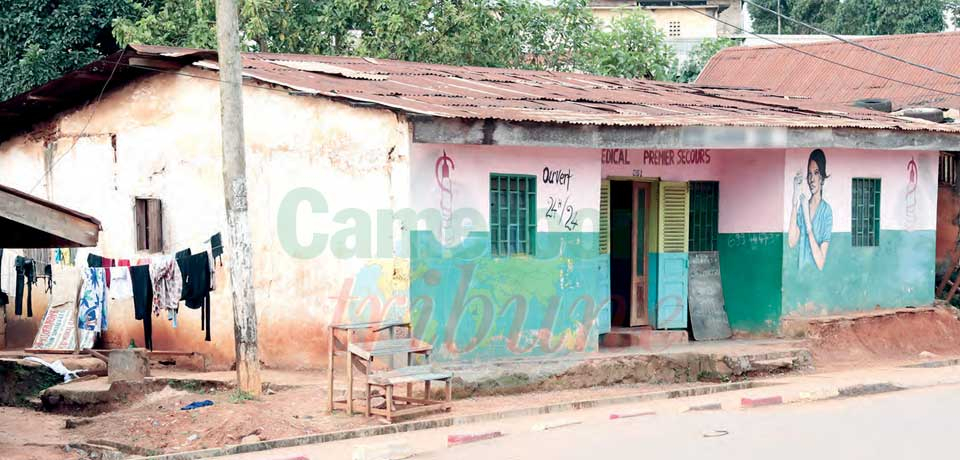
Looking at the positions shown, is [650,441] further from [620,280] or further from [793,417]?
[620,280]

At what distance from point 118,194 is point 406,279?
4.92 metres

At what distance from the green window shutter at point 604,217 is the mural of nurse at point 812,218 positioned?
2.62m

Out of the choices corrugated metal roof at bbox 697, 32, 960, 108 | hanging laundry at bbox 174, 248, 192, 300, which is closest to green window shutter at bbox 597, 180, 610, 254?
hanging laundry at bbox 174, 248, 192, 300

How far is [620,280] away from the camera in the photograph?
18.0m

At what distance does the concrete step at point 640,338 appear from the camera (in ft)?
55.7

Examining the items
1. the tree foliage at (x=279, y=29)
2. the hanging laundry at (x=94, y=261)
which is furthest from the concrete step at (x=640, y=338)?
the tree foliage at (x=279, y=29)

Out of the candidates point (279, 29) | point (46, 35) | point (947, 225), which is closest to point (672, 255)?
point (947, 225)

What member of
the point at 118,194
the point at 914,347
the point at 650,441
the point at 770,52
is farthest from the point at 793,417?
the point at 770,52

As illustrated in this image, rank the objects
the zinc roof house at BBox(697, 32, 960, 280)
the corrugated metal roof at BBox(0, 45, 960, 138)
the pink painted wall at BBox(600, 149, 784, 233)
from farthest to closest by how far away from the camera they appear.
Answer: the zinc roof house at BBox(697, 32, 960, 280) < the pink painted wall at BBox(600, 149, 784, 233) < the corrugated metal roof at BBox(0, 45, 960, 138)

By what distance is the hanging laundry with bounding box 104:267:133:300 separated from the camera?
52.9ft

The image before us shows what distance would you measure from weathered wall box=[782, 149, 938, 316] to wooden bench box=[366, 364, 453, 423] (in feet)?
22.5

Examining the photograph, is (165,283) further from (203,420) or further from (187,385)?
(203,420)

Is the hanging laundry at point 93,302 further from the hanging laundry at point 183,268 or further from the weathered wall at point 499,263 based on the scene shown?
the weathered wall at point 499,263

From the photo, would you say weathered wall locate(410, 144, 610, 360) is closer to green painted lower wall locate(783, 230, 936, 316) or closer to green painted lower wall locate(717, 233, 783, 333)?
green painted lower wall locate(717, 233, 783, 333)
